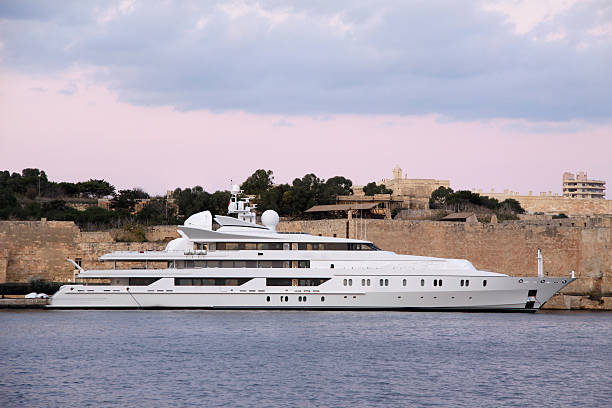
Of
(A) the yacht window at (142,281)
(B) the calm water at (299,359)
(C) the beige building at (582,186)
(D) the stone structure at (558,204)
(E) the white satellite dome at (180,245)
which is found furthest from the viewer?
(C) the beige building at (582,186)

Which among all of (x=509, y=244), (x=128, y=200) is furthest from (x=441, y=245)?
(x=128, y=200)

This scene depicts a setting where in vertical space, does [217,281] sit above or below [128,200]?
below

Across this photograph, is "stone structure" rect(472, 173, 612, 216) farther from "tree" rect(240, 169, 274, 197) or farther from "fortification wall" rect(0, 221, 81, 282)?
"fortification wall" rect(0, 221, 81, 282)

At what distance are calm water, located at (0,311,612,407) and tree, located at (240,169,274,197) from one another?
30.0 metres

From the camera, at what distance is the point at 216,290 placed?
101 ft

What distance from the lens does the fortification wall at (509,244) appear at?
4019 centimetres

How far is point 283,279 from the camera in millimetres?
30875

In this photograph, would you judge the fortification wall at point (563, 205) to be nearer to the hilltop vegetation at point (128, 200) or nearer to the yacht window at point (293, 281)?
the hilltop vegetation at point (128, 200)

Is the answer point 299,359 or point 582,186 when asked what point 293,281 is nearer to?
point 299,359

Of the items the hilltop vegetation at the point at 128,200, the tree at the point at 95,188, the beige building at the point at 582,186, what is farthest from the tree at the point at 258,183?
the beige building at the point at 582,186

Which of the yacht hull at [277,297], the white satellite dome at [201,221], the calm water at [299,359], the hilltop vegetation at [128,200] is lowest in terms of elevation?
the calm water at [299,359]

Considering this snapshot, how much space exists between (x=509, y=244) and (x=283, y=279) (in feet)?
47.3

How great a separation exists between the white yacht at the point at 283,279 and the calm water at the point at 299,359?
0.55 meters

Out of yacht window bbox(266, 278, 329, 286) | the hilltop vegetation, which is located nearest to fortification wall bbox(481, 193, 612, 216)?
the hilltop vegetation
